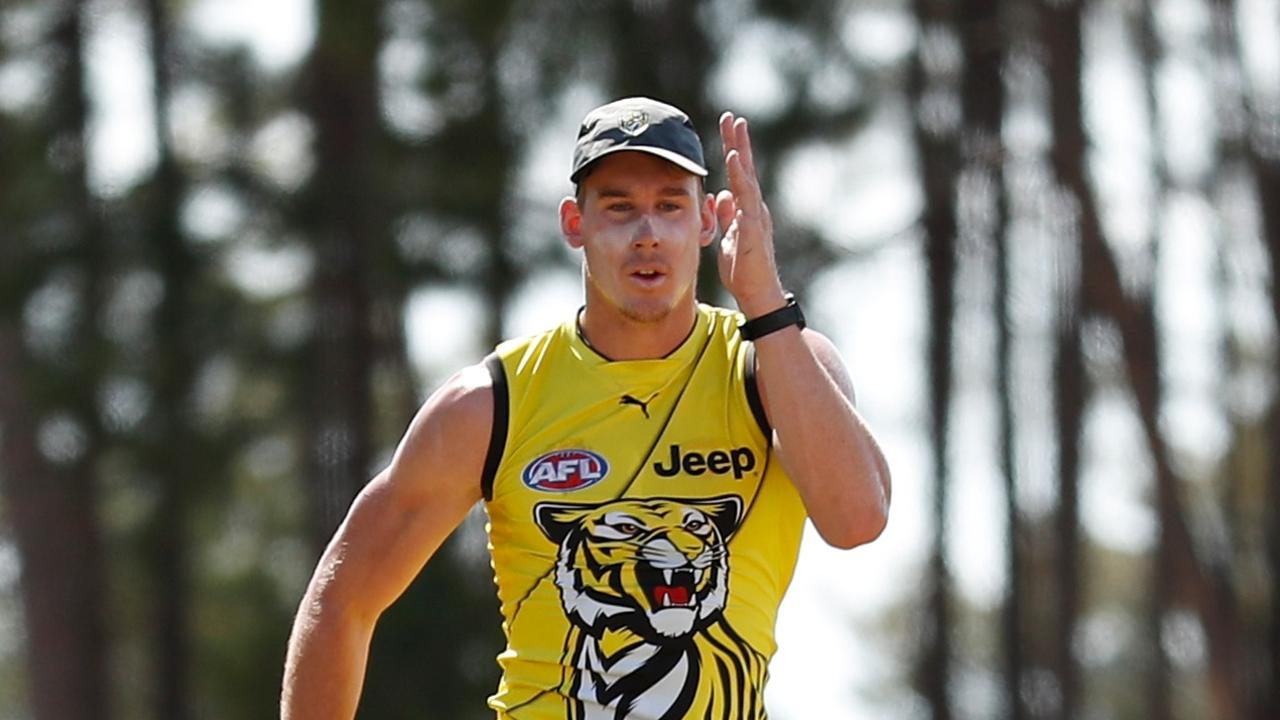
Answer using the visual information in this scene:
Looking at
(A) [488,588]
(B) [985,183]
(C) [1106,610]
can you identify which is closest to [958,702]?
(B) [985,183]

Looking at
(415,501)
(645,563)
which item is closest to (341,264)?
(415,501)

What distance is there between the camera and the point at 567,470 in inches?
205

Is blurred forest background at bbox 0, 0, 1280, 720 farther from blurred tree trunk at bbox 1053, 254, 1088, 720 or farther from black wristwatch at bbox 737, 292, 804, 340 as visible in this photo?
black wristwatch at bbox 737, 292, 804, 340

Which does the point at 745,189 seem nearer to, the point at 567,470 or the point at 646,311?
the point at 646,311

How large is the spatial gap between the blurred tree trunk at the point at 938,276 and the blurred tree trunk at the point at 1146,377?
260cm

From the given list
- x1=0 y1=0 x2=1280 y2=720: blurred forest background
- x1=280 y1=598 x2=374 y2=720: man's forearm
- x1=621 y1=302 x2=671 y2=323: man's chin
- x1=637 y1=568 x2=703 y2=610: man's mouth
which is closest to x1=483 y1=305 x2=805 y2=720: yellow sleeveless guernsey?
x1=637 y1=568 x2=703 y2=610: man's mouth

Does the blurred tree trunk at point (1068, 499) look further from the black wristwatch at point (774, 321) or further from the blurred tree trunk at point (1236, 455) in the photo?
the black wristwatch at point (774, 321)

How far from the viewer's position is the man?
5.09 metres

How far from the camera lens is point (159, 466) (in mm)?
23203

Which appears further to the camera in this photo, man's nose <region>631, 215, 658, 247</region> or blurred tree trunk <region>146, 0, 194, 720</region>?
blurred tree trunk <region>146, 0, 194, 720</region>

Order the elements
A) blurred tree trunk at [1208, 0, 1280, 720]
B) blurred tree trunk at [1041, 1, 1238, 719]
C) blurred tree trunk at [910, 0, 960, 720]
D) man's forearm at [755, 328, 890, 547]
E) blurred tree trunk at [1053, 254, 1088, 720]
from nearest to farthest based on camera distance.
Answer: man's forearm at [755, 328, 890, 547]
blurred tree trunk at [1041, 1, 1238, 719]
blurred tree trunk at [1208, 0, 1280, 720]
blurred tree trunk at [910, 0, 960, 720]
blurred tree trunk at [1053, 254, 1088, 720]

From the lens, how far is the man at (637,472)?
16.7 ft

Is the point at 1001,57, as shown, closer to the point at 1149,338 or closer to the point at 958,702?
the point at 1149,338

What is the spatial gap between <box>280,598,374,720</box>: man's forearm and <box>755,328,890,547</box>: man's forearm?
43.4 inches
